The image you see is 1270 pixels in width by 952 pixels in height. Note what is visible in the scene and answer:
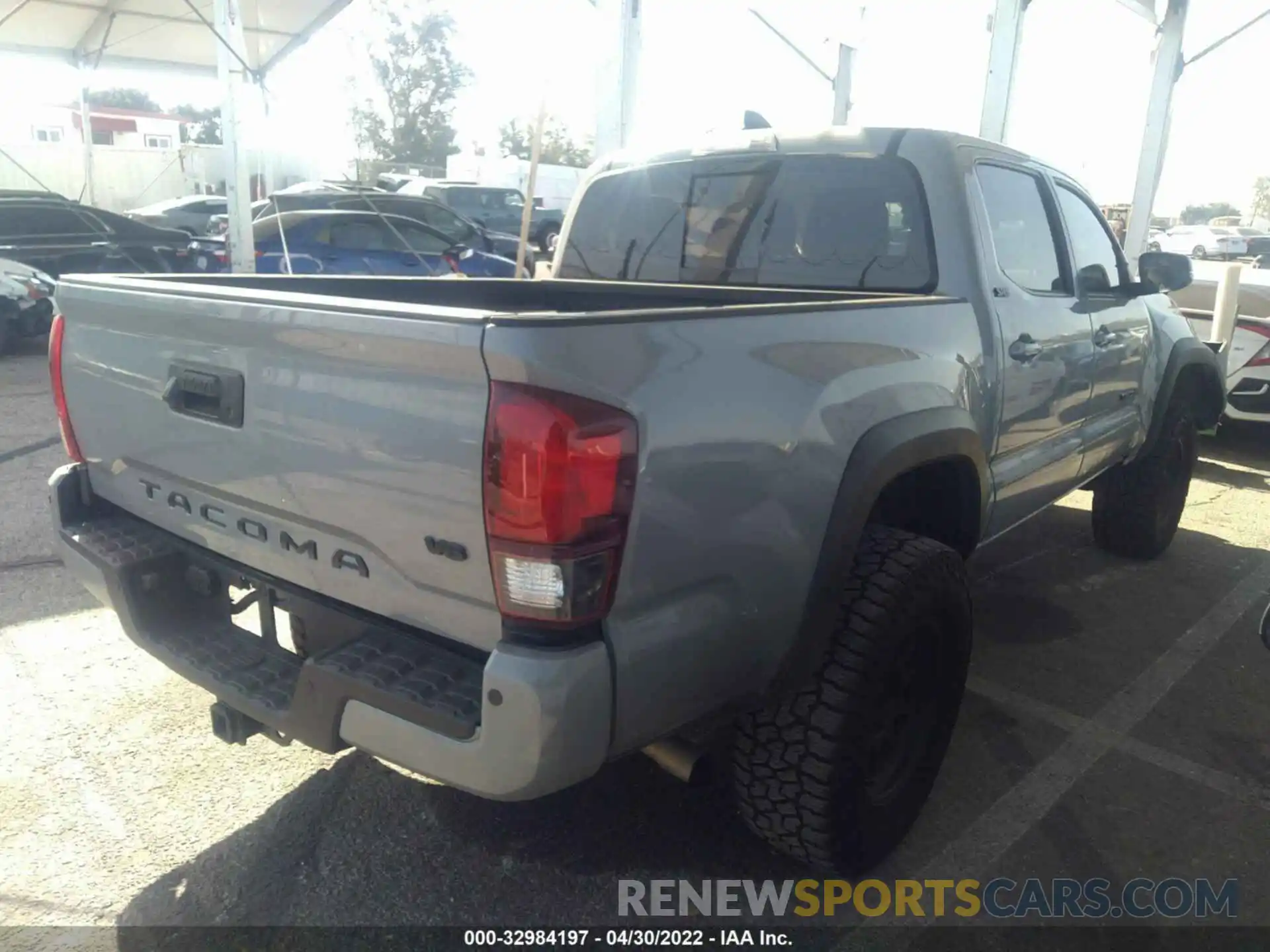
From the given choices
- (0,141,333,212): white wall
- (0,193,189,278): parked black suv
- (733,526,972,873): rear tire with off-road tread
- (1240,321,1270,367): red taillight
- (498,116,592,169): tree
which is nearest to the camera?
(733,526,972,873): rear tire with off-road tread

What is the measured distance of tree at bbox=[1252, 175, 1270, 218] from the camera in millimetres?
75812

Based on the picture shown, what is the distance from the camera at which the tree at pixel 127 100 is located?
6969cm

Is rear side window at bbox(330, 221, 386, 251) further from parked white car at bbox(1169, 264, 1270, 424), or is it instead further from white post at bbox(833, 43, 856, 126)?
parked white car at bbox(1169, 264, 1270, 424)

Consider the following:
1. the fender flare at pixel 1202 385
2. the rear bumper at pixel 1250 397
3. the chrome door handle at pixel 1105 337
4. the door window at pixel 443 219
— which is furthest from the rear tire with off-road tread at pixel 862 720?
the door window at pixel 443 219

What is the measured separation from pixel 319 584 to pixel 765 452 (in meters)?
0.98

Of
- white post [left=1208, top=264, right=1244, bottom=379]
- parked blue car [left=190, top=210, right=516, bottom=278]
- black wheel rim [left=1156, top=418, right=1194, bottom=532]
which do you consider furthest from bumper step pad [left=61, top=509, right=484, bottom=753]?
parked blue car [left=190, top=210, right=516, bottom=278]

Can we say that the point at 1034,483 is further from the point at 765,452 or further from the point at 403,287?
the point at 403,287

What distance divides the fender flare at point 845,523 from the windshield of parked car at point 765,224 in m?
0.82

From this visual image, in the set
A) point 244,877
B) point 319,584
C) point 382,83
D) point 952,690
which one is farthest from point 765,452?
Result: point 382,83

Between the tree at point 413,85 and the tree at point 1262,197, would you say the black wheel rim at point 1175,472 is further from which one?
the tree at point 1262,197

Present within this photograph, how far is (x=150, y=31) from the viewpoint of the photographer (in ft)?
45.4

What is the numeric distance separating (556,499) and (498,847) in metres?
1.36

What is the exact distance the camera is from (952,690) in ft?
8.75

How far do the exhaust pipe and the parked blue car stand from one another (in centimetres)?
834
